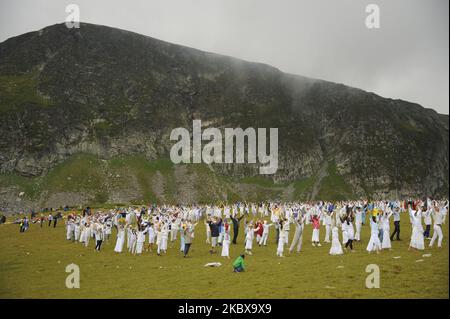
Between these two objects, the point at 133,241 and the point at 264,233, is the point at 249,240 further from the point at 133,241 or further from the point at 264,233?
the point at 133,241

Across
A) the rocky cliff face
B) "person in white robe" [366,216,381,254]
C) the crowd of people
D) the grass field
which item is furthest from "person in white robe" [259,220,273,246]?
the rocky cliff face

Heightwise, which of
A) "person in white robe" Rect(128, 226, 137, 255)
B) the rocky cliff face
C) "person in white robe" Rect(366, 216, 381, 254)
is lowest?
"person in white robe" Rect(128, 226, 137, 255)

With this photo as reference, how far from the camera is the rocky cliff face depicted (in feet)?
359

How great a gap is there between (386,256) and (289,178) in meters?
102

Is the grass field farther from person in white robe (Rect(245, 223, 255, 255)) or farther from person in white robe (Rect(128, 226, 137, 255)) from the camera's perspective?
person in white robe (Rect(128, 226, 137, 255))

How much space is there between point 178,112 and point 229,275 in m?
110

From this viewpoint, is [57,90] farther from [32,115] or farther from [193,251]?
[193,251]

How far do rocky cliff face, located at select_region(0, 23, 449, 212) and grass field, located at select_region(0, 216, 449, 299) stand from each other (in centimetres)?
8545

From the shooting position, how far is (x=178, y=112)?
126m

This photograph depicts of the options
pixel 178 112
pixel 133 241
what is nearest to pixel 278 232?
pixel 133 241

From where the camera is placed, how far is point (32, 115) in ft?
353

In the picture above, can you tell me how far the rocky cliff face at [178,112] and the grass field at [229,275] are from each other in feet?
280

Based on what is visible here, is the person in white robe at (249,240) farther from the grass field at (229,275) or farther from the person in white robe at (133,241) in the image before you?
the person in white robe at (133,241)

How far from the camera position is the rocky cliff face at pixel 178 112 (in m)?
109
